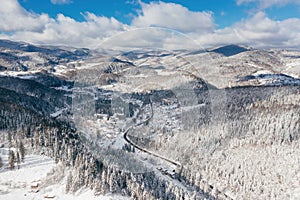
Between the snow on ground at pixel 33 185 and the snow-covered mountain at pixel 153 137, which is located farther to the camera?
the snow-covered mountain at pixel 153 137

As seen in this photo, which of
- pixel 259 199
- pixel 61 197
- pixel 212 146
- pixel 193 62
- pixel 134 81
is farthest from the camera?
pixel 212 146

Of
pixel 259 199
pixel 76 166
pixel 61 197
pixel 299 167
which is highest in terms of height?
pixel 76 166

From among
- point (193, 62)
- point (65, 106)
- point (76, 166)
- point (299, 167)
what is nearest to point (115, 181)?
point (76, 166)

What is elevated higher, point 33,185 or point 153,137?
point 33,185

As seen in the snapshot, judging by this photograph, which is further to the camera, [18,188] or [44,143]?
[44,143]

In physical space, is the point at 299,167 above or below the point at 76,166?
below

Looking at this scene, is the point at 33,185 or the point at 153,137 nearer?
the point at 33,185

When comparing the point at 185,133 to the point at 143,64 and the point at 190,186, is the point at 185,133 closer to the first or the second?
the point at 190,186

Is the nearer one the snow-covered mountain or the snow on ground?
the snow on ground
